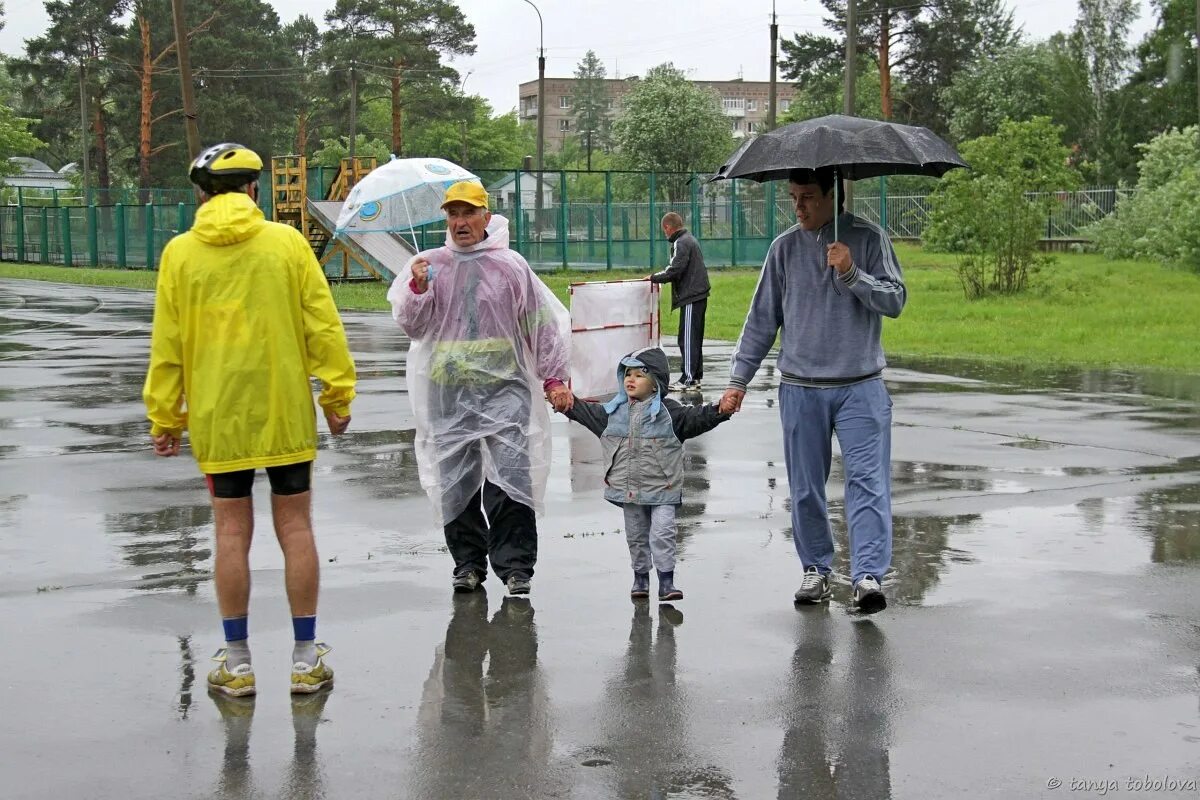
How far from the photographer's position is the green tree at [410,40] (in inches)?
2648

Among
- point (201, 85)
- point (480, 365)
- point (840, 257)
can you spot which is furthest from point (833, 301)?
point (201, 85)

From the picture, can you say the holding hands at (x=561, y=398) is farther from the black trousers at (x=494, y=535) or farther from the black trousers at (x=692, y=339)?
the black trousers at (x=692, y=339)

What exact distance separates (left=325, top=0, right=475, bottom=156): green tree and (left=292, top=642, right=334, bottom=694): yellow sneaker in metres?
63.6

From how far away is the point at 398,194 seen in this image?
8.71 metres

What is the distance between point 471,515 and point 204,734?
6.83 ft

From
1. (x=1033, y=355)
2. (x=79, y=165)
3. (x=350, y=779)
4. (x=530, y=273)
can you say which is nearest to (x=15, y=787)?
(x=350, y=779)

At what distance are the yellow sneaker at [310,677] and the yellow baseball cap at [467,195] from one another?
6.65 ft

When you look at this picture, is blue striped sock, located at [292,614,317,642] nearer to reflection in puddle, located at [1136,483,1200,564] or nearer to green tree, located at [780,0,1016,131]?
reflection in puddle, located at [1136,483,1200,564]

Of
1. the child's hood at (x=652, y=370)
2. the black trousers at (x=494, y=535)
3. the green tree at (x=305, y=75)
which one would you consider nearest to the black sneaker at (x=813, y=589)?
the child's hood at (x=652, y=370)

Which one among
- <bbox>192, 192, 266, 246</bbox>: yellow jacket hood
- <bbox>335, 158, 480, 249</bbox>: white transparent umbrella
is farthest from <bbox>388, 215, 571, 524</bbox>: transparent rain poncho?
<bbox>335, 158, 480, 249</bbox>: white transparent umbrella

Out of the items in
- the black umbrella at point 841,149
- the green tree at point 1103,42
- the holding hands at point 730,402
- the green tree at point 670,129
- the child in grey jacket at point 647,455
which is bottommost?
the child in grey jacket at point 647,455

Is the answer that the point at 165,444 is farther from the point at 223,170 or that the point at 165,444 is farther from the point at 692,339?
the point at 692,339

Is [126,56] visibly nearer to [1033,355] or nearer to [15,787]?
[1033,355]

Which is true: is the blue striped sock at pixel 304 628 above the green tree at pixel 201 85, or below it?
below
